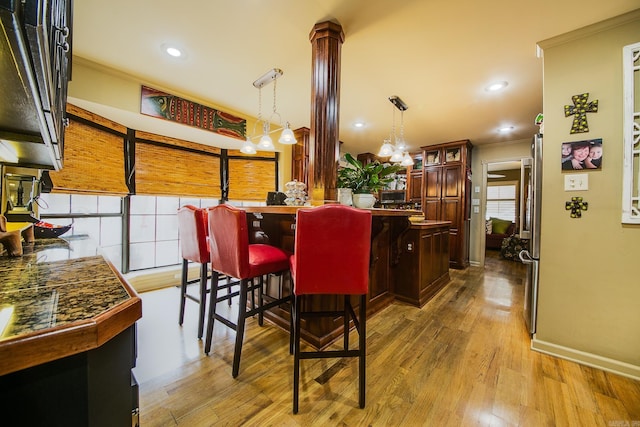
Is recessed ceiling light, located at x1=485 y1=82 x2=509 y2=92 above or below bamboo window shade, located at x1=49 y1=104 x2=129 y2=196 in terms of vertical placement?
above

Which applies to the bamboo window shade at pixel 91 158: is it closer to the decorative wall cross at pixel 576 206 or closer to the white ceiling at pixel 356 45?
the white ceiling at pixel 356 45

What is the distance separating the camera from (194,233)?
1.97 m

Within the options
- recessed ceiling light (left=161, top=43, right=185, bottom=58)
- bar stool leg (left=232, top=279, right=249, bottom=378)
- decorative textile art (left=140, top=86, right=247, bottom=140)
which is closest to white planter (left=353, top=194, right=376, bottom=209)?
bar stool leg (left=232, top=279, right=249, bottom=378)

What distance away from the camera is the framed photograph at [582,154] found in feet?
5.53

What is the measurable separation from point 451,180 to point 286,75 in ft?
12.4

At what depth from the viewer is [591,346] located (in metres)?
1.71

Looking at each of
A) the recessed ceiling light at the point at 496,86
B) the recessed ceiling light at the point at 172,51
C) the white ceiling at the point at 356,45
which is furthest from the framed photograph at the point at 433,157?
the recessed ceiling light at the point at 172,51

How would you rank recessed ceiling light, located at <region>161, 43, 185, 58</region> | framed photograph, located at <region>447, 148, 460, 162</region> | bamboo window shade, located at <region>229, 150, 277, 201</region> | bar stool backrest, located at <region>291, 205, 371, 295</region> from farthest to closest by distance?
framed photograph, located at <region>447, 148, 460, 162</region> < bamboo window shade, located at <region>229, 150, 277, 201</region> < recessed ceiling light, located at <region>161, 43, 185, 58</region> < bar stool backrest, located at <region>291, 205, 371, 295</region>

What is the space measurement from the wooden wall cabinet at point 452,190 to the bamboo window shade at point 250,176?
327 cm

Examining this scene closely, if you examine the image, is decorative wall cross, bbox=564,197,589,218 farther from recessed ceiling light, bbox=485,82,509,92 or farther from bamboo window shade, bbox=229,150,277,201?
bamboo window shade, bbox=229,150,277,201

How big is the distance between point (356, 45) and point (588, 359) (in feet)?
10.00

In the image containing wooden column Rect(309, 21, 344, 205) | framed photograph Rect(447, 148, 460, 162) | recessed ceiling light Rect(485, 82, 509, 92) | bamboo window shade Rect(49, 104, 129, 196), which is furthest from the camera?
framed photograph Rect(447, 148, 460, 162)

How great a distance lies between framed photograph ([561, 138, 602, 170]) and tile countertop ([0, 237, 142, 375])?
270 cm

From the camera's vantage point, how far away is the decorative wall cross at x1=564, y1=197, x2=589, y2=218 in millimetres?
1736
